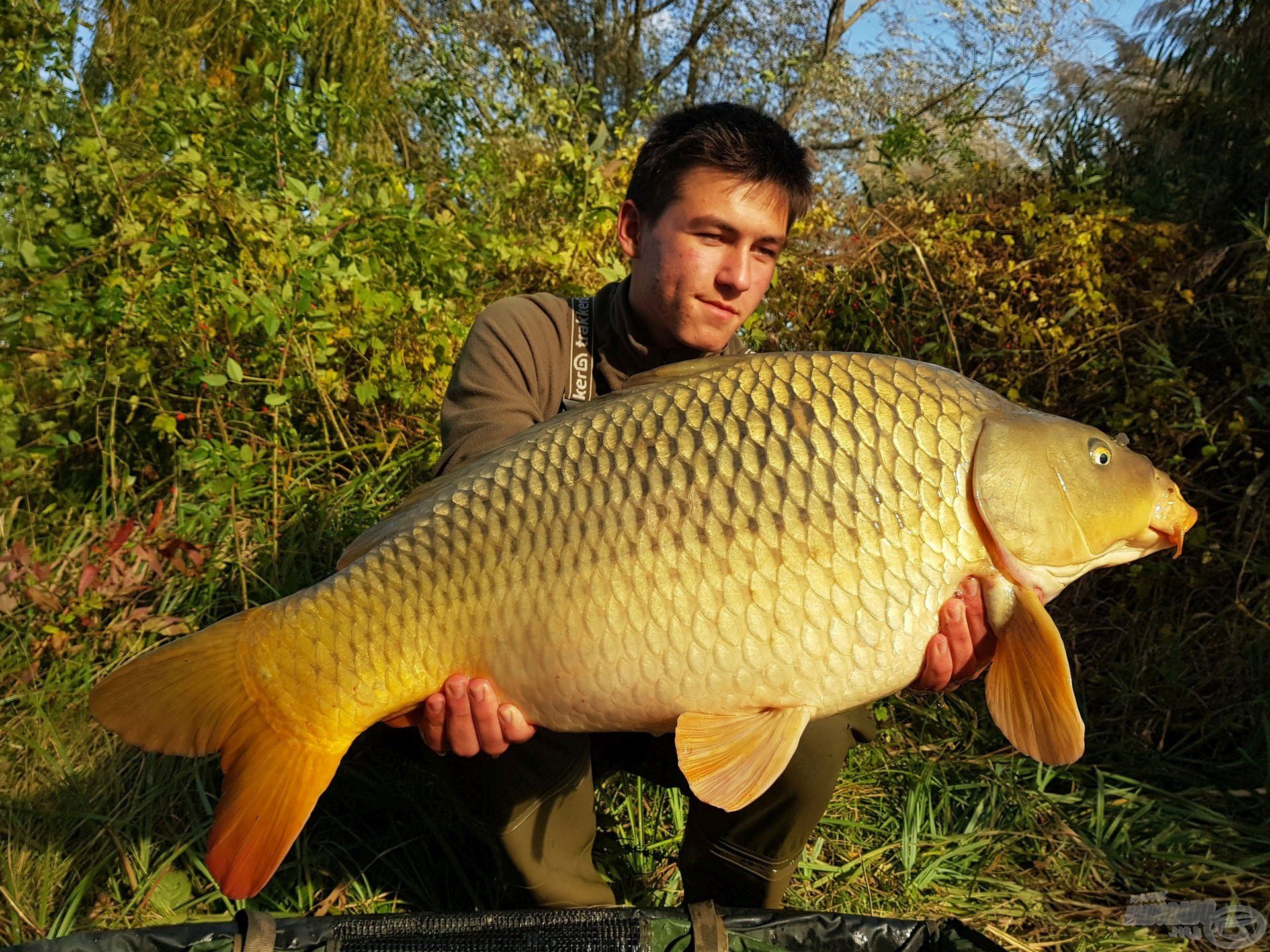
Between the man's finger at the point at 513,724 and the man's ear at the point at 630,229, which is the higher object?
the man's ear at the point at 630,229

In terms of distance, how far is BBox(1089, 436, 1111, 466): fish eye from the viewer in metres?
1.24

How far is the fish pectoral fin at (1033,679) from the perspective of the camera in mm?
1175

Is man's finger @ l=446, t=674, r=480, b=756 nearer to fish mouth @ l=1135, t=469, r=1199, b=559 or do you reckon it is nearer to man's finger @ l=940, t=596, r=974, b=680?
man's finger @ l=940, t=596, r=974, b=680

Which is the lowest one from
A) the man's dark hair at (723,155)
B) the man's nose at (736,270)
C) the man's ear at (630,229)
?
the man's nose at (736,270)

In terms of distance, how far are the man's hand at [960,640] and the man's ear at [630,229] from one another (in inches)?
36.5

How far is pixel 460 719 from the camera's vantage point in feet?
4.10

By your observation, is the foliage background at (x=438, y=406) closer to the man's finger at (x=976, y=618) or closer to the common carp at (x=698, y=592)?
the common carp at (x=698, y=592)

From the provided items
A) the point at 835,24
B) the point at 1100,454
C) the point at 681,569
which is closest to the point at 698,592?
the point at 681,569

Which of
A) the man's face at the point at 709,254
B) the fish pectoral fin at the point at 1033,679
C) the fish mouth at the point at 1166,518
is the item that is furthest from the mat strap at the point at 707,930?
the man's face at the point at 709,254

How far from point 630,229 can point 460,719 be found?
103 centimetres

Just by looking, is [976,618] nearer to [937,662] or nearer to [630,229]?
[937,662]

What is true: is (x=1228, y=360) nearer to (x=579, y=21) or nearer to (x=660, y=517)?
(x=660, y=517)

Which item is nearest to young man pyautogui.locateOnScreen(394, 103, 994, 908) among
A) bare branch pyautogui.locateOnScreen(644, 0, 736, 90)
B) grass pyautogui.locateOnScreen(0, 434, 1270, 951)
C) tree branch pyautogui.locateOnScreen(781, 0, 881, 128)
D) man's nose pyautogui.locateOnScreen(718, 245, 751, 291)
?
man's nose pyautogui.locateOnScreen(718, 245, 751, 291)

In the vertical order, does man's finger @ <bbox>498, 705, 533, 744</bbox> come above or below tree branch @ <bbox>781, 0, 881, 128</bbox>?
below
